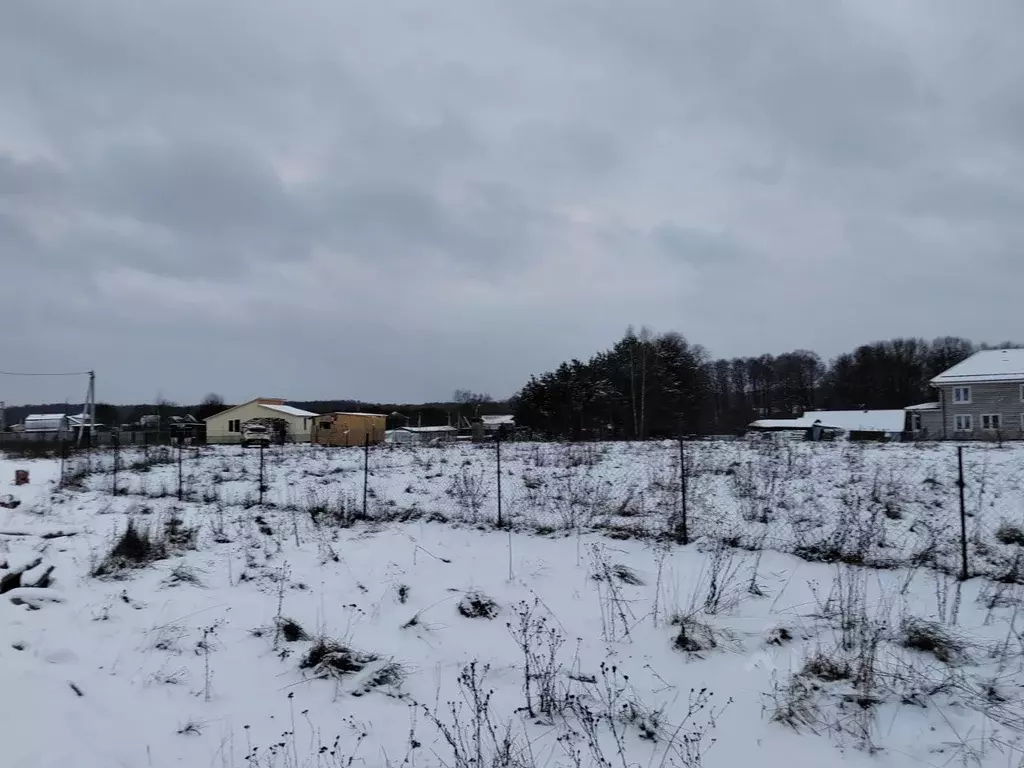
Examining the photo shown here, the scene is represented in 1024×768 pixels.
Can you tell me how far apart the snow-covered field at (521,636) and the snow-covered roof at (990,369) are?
3630 cm

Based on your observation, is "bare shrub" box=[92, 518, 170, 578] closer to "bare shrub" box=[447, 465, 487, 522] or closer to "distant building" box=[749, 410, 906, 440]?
"bare shrub" box=[447, 465, 487, 522]

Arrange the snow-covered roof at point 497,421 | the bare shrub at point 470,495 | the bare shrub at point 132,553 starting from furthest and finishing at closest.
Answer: the snow-covered roof at point 497,421, the bare shrub at point 470,495, the bare shrub at point 132,553

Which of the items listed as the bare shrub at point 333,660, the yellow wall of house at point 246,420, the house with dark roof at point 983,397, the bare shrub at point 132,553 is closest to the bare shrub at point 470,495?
the bare shrub at point 132,553

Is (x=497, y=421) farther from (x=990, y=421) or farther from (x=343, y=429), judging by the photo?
(x=990, y=421)

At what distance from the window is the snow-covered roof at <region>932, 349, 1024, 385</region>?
232 cm

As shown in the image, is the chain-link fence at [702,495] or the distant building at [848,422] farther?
the distant building at [848,422]

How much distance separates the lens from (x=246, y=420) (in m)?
55.2

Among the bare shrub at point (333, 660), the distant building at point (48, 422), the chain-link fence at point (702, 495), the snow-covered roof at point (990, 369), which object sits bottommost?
the bare shrub at point (333, 660)

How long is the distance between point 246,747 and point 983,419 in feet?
160

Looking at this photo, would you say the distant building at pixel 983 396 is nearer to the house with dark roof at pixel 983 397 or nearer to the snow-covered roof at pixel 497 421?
the house with dark roof at pixel 983 397

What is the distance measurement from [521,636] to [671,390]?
4268cm

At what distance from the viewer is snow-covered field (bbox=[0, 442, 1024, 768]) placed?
4117mm

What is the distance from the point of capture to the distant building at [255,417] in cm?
5118

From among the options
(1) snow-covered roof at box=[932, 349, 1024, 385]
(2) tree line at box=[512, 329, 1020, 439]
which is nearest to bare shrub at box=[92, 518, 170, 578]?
(2) tree line at box=[512, 329, 1020, 439]
